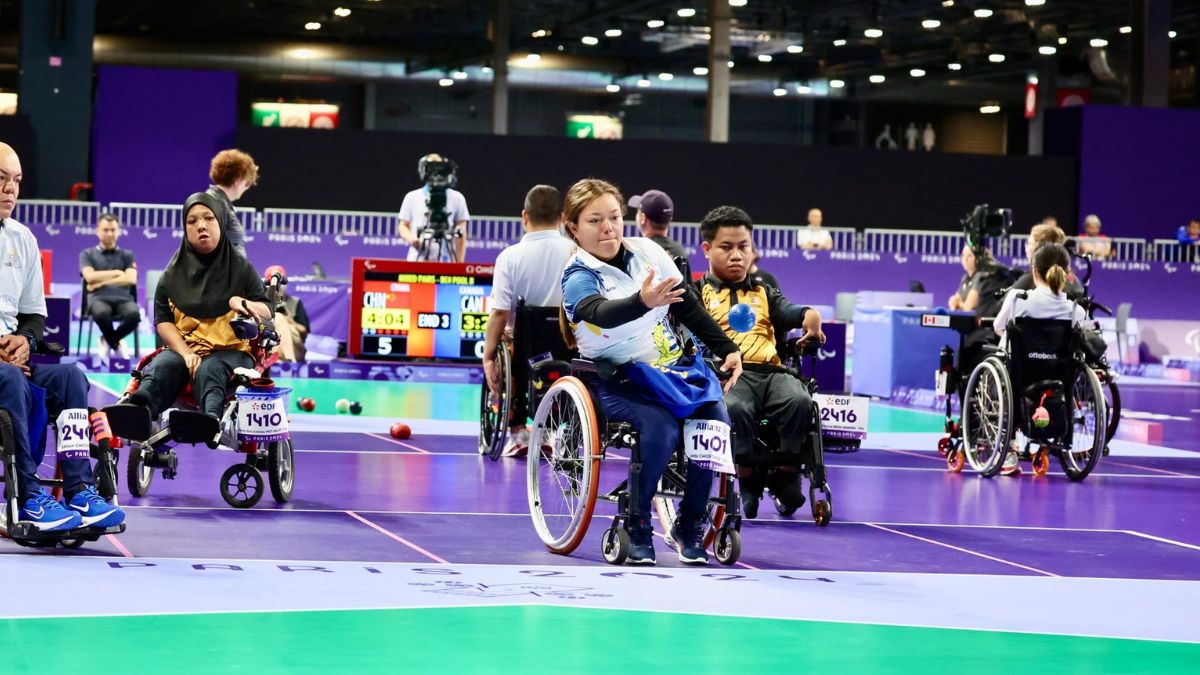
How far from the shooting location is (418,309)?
12.2 m

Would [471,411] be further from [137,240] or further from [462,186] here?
[462,186]

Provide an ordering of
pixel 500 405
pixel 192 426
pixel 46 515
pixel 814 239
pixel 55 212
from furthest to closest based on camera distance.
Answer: pixel 814 239 < pixel 55 212 < pixel 500 405 < pixel 192 426 < pixel 46 515

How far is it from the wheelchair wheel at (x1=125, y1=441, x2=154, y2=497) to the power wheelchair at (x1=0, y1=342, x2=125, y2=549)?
0.82 m

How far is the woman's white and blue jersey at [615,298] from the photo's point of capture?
5.10 meters

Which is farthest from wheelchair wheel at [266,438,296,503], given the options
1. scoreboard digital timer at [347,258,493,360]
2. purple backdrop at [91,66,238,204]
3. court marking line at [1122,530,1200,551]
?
purple backdrop at [91,66,238,204]

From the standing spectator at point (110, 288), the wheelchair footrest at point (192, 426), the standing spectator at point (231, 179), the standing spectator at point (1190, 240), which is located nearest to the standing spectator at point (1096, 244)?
the standing spectator at point (1190, 240)

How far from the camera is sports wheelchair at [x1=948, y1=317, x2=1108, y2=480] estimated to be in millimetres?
8180

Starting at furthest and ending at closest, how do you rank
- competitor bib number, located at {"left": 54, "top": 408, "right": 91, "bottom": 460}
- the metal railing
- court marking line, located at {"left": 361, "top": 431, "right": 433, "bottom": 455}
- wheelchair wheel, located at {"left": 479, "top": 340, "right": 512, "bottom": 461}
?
the metal railing < court marking line, located at {"left": 361, "top": 431, "right": 433, "bottom": 455} < wheelchair wheel, located at {"left": 479, "top": 340, "right": 512, "bottom": 461} < competitor bib number, located at {"left": 54, "top": 408, "right": 91, "bottom": 460}

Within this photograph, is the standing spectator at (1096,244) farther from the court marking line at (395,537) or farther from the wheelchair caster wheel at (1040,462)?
the court marking line at (395,537)

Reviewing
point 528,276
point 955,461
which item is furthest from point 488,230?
point 528,276

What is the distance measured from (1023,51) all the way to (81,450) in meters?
29.0

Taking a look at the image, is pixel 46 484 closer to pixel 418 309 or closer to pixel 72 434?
pixel 72 434

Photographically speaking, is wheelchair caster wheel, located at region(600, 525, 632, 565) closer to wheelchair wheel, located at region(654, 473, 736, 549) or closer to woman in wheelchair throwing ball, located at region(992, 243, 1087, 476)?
wheelchair wheel, located at region(654, 473, 736, 549)

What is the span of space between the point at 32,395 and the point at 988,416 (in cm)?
490
